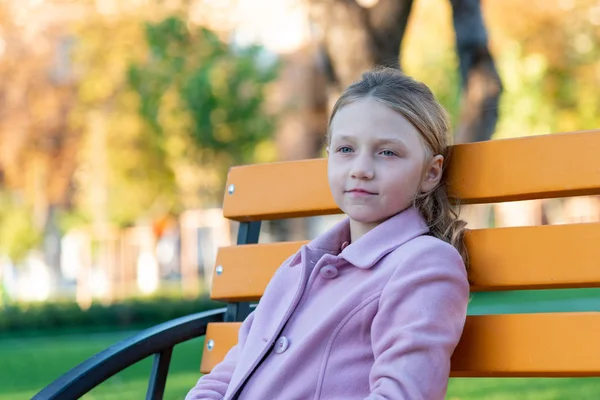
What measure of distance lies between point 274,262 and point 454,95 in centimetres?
2315

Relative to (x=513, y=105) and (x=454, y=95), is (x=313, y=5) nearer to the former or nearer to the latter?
(x=454, y=95)

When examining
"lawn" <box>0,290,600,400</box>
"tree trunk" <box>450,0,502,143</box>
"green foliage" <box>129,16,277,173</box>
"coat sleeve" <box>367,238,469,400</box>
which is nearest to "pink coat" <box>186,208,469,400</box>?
"coat sleeve" <box>367,238,469,400</box>

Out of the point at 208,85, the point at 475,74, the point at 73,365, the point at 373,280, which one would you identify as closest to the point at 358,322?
the point at 373,280

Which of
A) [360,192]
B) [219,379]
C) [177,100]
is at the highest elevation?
[360,192]

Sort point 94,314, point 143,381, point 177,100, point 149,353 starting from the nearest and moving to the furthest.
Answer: point 149,353 < point 143,381 < point 94,314 < point 177,100

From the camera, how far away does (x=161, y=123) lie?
19.5 m

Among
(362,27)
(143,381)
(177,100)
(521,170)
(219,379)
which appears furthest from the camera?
(177,100)

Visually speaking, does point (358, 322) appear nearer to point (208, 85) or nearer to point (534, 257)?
point (534, 257)

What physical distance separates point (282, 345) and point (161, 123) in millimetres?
17413

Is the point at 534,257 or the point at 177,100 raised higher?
the point at 534,257

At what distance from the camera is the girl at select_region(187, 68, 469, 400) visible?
7.03 ft

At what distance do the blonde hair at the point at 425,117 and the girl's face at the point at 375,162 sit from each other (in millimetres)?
20

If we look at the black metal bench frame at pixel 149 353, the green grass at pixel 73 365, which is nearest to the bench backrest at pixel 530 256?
the black metal bench frame at pixel 149 353

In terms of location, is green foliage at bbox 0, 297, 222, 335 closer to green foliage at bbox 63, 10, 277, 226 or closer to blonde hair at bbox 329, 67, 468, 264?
green foliage at bbox 63, 10, 277, 226
